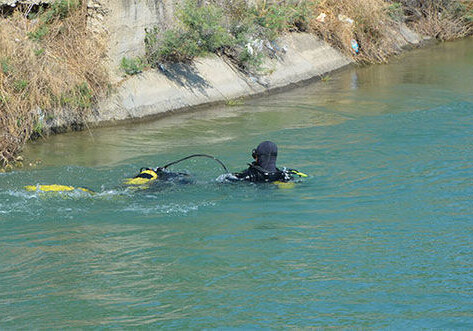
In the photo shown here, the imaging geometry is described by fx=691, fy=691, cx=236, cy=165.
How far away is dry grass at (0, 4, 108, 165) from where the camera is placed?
37.8 feet

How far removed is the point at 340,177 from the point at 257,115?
4.34 m

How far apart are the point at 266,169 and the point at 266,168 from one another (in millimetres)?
15

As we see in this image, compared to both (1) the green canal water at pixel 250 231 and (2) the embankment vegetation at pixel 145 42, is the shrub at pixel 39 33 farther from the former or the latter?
(1) the green canal water at pixel 250 231

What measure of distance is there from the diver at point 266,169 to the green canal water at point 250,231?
0.15 metres

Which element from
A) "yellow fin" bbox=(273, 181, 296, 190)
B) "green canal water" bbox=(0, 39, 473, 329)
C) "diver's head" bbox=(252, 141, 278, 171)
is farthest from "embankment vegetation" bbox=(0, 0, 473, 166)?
"yellow fin" bbox=(273, 181, 296, 190)

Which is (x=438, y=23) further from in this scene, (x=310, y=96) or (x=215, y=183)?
(x=215, y=183)

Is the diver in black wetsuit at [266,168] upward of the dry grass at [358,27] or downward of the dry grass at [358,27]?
downward

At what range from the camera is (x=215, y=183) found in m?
9.24

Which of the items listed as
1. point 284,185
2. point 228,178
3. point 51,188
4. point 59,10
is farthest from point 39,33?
point 284,185

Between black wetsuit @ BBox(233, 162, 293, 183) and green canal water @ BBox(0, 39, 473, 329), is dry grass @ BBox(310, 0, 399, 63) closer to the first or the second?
green canal water @ BBox(0, 39, 473, 329)

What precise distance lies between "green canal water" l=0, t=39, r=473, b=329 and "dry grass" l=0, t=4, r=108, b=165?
52 centimetres

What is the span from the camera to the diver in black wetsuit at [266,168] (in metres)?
8.77

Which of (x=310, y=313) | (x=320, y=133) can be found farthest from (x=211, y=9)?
(x=310, y=313)

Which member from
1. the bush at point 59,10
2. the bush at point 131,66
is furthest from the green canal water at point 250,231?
the bush at point 59,10
